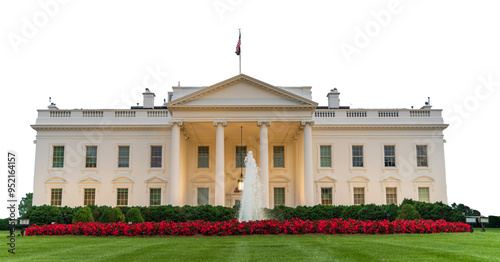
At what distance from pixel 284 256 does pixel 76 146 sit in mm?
28140

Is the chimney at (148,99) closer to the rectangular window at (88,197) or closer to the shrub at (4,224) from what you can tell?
the rectangular window at (88,197)

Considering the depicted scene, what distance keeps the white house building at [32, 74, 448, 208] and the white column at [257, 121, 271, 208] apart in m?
2.57

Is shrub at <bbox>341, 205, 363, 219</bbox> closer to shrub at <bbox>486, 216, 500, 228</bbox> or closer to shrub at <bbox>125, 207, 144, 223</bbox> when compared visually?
shrub at <bbox>486, 216, 500, 228</bbox>

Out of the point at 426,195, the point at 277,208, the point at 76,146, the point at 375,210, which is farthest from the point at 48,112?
the point at 426,195

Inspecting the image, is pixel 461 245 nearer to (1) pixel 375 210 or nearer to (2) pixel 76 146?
(1) pixel 375 210

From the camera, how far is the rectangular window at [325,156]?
3788cm

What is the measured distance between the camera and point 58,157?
3744 centimetres

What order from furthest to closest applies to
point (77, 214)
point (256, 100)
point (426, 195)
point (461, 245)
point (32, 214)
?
point (426, 195) → point (256, 100) → point (32, 214) → point (77, 214) → point (461, 245)

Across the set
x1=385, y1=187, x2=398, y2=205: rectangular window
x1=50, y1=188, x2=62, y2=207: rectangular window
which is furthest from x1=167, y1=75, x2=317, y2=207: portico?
x1=50, y1=188, x2=62, y2=207: rectangular window

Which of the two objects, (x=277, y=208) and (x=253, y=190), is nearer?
(x=253, y=190)

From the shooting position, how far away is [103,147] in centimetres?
3769

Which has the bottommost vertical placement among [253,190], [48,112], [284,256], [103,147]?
[284,256]

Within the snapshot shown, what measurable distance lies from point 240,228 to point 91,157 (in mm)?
20927

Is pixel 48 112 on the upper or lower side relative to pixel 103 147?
upper
